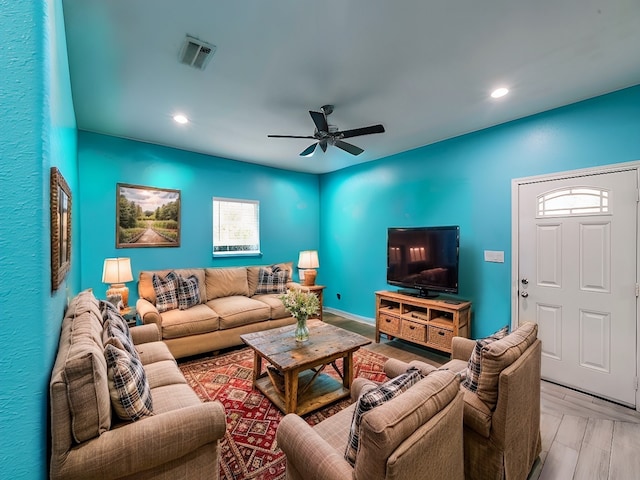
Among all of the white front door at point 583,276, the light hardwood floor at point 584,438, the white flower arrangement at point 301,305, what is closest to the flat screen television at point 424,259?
the white front door at point 583,276

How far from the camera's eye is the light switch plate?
3.31m

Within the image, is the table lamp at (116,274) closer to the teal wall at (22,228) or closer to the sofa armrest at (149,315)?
the sofa armrest at (149,315)

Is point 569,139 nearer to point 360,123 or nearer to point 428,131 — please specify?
point 428,131

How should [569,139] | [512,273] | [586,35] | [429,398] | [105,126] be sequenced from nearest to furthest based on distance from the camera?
[429,398] < [586,35] < [569,139] < [512,273] < [105,126]

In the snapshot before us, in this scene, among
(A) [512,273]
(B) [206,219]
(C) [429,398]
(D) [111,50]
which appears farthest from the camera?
(B) [206,219]

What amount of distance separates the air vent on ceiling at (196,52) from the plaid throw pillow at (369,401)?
2.35m

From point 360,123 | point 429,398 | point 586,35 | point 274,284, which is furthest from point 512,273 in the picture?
point 274,284

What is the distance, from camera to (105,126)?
3.42m

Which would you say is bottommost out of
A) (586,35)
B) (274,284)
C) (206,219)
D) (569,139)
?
(274,284)

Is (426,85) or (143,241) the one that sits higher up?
(426,85)

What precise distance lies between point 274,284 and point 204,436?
3204 mm

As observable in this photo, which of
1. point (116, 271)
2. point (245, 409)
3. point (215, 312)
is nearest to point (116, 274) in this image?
point (116, 271)

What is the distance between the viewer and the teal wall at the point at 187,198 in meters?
3.61

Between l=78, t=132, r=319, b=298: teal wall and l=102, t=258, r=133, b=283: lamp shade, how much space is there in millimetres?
527
